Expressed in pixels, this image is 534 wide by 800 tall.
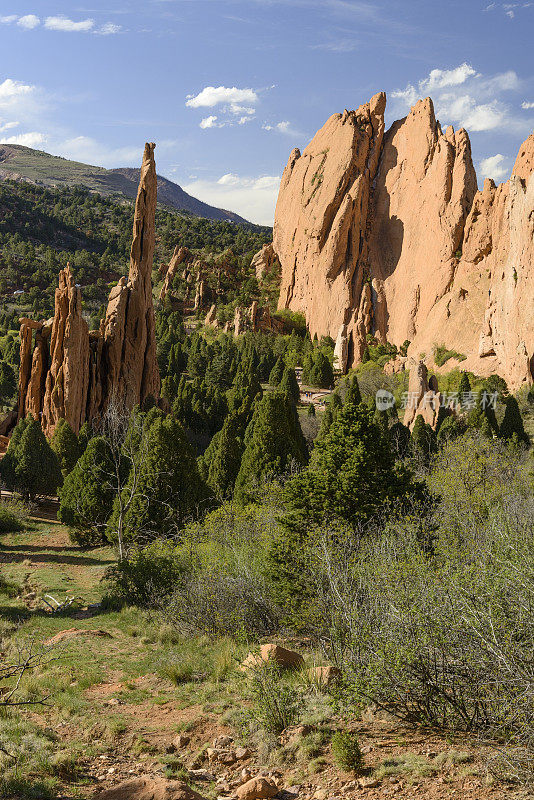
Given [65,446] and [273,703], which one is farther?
[65,446]

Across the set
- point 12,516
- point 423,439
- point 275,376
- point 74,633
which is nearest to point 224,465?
point 12,516

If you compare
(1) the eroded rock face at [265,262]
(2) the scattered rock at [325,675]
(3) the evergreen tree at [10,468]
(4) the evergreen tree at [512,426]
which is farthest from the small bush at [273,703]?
(1) the eroded rock face at [265,262]

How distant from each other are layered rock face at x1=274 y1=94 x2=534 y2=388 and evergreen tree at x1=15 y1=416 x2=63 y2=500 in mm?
51458

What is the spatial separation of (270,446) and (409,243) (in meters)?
75.9

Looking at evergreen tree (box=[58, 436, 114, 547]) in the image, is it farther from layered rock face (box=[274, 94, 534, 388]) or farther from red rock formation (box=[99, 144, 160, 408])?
layered rock face (box=[274, 94, 534, 388])

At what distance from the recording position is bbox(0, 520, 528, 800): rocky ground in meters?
7.09

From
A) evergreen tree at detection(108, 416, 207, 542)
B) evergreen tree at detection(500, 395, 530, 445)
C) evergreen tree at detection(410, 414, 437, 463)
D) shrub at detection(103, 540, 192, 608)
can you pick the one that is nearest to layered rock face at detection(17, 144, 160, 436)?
evergreen tree at detection(108, 416, 207, 542)

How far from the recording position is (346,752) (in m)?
7.48

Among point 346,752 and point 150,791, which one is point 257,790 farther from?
point 150,791

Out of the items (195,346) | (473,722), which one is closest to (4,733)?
(473,722)

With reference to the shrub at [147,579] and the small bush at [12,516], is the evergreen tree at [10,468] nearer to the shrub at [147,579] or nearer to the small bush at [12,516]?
the small bush at [12,516]

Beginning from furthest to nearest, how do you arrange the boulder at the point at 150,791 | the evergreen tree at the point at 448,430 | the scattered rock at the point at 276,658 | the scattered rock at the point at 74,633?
the evergreen tree at the point at 448,430 → the scattered rock at the point at 74,633 → the scattered rock at the point at 276,658 → the boulder at the point at 150,791

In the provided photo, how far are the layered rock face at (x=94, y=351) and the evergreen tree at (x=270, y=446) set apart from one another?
1717 centimetres

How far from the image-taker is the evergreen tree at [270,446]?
987 inches
